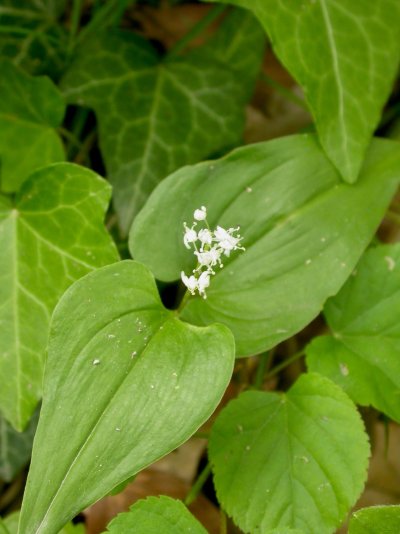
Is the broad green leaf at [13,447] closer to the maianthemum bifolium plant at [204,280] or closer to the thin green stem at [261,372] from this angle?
the maianthemum bifolium plant at [204,280]

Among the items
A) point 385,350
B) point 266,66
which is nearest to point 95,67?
point 266,66

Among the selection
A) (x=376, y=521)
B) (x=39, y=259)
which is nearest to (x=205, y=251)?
(x=39, y=259)

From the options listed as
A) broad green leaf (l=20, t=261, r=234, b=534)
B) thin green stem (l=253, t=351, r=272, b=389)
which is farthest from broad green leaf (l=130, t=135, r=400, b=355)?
thin green stem (l=253, t=351, r=272, b=389)

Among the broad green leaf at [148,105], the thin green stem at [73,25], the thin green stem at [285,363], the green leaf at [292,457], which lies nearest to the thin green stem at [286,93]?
the broad green leaf at [148,105]

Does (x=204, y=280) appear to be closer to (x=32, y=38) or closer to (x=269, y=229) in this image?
(x=269, y=229)

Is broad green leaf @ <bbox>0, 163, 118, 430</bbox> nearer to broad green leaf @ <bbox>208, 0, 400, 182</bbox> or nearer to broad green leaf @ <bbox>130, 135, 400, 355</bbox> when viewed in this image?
broad green leaf @ <bbox>130, 135, 400, 355</bbox>

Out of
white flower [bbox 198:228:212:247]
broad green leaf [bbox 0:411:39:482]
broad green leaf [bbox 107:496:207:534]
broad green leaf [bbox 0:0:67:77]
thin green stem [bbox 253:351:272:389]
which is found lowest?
broad green leaf [bbox 0:411:39:482]

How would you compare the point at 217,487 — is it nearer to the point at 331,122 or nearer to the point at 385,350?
the point at 385,350
